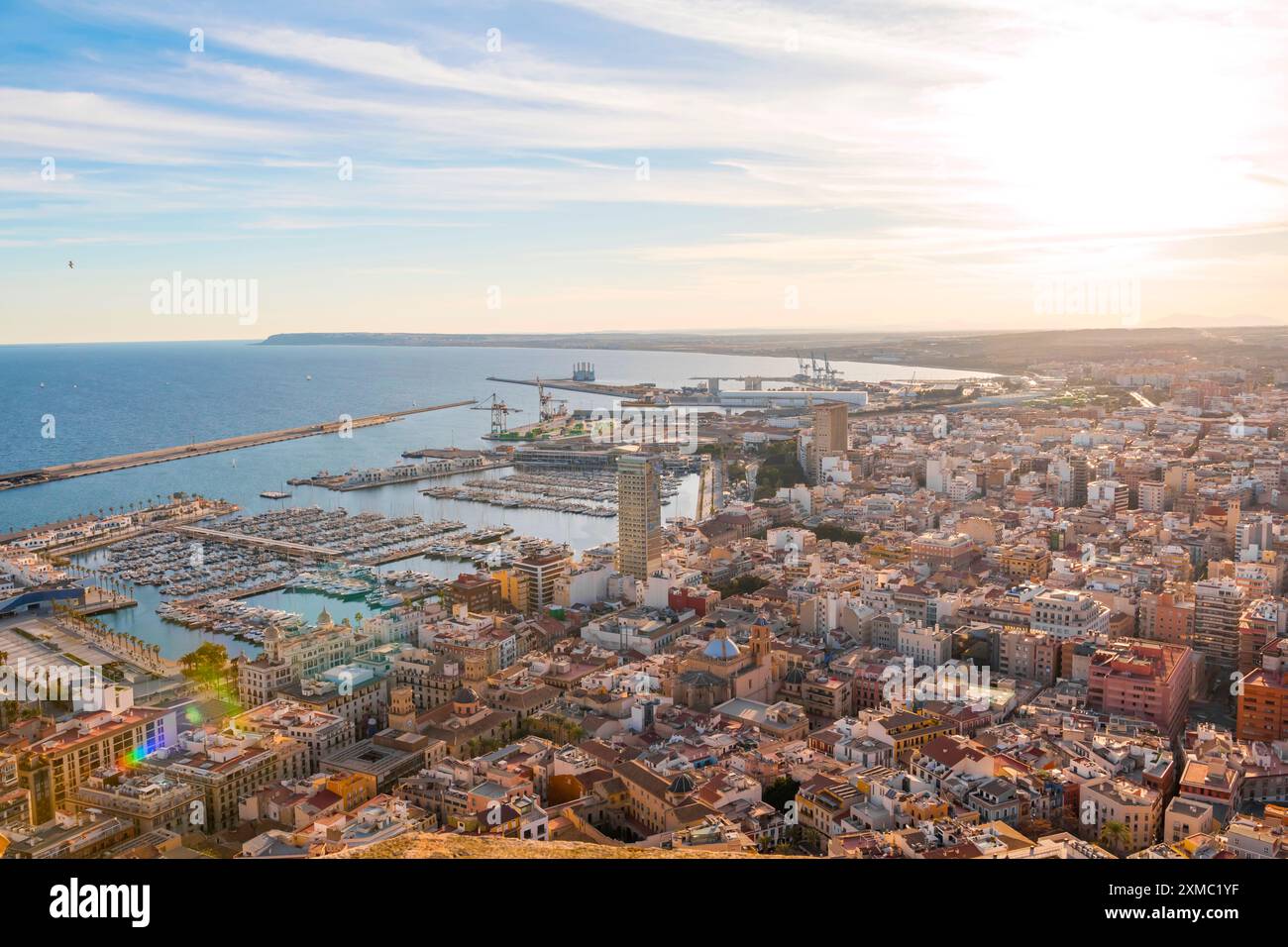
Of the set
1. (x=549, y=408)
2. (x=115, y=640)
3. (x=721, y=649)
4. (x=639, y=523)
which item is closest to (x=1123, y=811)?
(x=721, y=649)

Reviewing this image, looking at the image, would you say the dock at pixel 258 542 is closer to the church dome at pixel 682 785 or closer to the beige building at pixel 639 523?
the beige building at pixel 639 523

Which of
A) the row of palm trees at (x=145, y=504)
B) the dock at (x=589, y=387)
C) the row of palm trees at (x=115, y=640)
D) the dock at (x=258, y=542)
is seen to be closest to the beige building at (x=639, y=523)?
the dock at (x=258, y=542)

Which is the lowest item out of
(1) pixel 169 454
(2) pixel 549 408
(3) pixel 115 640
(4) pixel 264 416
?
(3) pixel 115 640

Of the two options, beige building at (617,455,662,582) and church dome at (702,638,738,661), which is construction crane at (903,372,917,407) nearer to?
beige building at (617,455,662,582)

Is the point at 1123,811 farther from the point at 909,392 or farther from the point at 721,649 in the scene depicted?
the point at 909,392

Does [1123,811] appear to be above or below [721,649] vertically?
below
